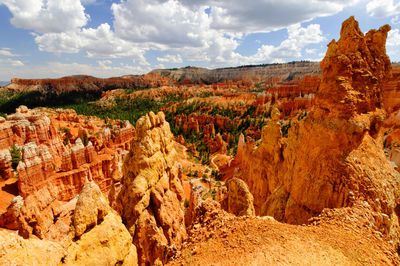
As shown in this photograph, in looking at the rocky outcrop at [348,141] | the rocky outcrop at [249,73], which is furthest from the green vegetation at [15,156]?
the rocky outcrop at [249,73]

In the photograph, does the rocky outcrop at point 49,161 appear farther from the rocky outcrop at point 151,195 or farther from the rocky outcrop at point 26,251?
the rocky outcrop at point 26,251

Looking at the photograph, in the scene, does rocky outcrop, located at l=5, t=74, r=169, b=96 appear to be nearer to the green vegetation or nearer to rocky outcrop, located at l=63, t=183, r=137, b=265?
the green vegetation

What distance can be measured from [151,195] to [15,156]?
68.0 ft

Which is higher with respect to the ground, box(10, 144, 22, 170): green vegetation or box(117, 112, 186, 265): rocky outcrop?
box(117, 112, 186, 265): rocky outcrop

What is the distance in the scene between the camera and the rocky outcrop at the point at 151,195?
24.2 ft

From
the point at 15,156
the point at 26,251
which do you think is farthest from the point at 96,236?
the point at 15,156

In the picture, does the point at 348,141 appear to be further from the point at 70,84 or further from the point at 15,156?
the point at 70,84

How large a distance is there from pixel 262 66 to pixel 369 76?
170911mm

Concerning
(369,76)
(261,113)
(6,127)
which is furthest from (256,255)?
(261,113)

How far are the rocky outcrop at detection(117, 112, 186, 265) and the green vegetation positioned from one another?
18.6 meters

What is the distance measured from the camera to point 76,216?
450 cm

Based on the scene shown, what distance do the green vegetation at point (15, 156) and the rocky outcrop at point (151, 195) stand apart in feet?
61.1

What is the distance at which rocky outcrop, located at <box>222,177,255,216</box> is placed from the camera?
816 centimetres

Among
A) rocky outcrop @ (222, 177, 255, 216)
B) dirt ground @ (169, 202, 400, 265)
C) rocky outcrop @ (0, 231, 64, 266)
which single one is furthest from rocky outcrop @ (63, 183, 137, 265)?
rocky outcrop @ (222, 177, 255, 216)
